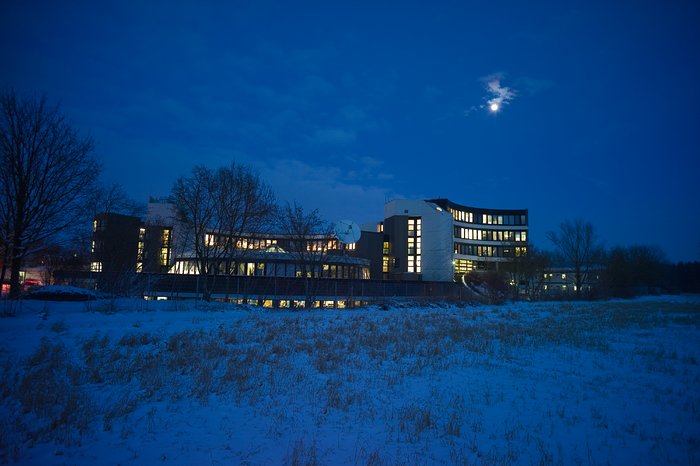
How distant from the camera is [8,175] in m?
18.9

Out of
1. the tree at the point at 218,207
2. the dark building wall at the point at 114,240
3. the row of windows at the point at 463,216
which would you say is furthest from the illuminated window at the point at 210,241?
the row of windows at the point at 463,216

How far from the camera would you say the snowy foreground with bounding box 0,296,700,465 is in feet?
15.5

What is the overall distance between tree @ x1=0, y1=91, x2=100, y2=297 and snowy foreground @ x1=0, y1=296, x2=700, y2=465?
27.9 feet

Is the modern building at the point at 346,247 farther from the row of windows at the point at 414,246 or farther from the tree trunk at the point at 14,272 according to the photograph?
the tree trunk at the point at 14,272

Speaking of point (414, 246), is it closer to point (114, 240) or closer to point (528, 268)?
point (528, 268)

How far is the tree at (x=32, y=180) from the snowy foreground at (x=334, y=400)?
8511mm

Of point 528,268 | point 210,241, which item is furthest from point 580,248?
point 210,241

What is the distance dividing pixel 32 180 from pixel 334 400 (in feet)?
69.9

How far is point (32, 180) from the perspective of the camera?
63.2ft

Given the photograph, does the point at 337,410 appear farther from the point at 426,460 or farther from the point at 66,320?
the point at 66,320

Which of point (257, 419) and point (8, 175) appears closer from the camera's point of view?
point (257, 419)

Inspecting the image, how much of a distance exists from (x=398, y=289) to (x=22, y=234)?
2828 cm

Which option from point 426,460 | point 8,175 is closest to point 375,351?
point 426,460

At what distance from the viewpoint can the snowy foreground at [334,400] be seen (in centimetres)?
473
